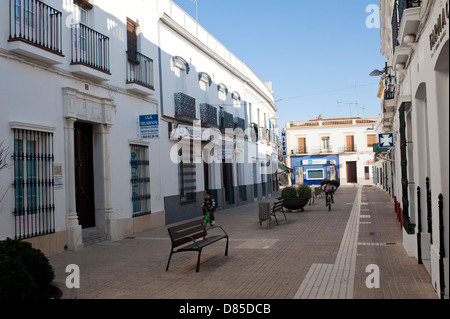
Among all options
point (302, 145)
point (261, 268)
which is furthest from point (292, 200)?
point (302, 145)

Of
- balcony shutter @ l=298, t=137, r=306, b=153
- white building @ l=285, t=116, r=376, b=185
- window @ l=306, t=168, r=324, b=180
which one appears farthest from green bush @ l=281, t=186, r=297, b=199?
balcony shutter @ l=298, t=137, r=306, b=153

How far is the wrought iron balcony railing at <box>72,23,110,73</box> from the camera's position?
1068 centimetres

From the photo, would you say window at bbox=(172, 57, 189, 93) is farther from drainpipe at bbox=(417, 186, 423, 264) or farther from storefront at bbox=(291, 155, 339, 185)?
storefront at bbox=(291, 155, 339, 185)

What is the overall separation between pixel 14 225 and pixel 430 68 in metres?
8.33

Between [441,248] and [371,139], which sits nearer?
[441,248]

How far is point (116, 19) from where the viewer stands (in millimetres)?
12680

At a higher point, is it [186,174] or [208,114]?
[208,114]

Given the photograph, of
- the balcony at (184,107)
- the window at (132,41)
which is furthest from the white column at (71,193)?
the balcony at (184,107)

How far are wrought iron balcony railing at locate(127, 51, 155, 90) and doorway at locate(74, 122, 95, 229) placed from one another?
245 centimetres

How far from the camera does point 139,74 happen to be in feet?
45.3

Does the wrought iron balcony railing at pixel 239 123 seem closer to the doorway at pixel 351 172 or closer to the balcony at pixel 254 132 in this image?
the balcony at pixel 254 132

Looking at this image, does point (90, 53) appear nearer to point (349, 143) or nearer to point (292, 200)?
point (292, 200)

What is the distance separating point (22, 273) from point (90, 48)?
27.4 feet
